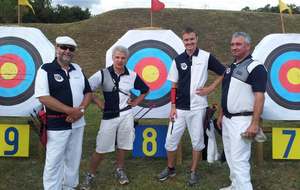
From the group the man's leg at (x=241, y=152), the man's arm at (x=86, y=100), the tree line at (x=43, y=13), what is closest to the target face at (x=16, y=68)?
Result: the man's arm at (x=86, y=100)

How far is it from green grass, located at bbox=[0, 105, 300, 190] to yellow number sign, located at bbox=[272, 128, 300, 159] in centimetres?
11

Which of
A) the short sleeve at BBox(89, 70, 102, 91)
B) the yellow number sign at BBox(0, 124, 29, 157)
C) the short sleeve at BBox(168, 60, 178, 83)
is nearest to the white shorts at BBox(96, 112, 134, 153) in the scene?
the short sleeve at BBox(89, 70, 102, 91)

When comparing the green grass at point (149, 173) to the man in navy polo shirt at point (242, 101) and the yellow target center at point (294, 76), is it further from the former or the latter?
the yellow target center at point (294, 76)

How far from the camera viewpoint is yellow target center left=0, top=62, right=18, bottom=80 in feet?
18.1

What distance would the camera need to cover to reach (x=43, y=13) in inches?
1230

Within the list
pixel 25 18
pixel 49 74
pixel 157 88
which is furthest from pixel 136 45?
pixel 25 18

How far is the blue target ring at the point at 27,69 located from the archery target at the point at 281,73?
2.64 metres

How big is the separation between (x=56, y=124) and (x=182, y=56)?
1520 millimetres

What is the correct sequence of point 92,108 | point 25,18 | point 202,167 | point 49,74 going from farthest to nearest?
1. point 25,18
2. point 92,108
3. point 202,167
4. point 49,74

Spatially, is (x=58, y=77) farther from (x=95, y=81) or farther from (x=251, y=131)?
(x=251, y=131)

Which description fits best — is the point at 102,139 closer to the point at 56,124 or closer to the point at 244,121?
the point at 56,124

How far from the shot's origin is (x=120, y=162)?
4.77 meters

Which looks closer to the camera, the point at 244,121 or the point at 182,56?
the point at 244,121

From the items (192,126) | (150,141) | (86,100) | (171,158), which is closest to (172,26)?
(150,141)
